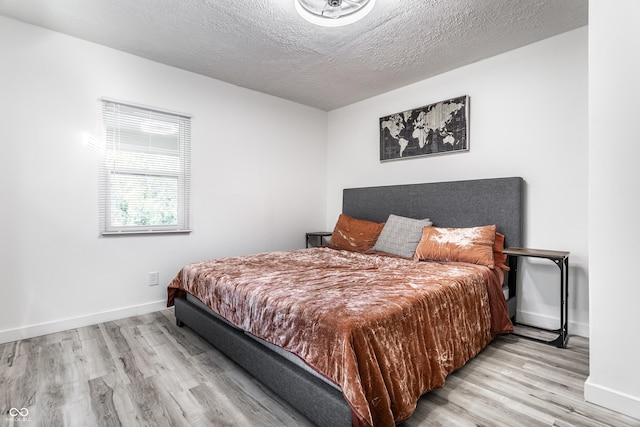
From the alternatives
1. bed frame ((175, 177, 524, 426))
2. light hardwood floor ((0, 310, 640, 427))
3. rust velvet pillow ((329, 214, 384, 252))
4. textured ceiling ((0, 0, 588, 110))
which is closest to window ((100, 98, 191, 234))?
textured ceiling ((0, 0, 588, 110))

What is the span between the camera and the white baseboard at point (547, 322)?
8.20 ft

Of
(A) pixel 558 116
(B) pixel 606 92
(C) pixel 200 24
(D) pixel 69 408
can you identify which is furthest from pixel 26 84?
(A) pixel 558 116

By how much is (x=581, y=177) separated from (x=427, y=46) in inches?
68.4

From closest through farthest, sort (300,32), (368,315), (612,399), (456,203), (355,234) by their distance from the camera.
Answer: (368,315), (612,399), (300,32), (456,203), (355,234)

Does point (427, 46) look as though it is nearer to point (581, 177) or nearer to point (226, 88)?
point (581, 177)

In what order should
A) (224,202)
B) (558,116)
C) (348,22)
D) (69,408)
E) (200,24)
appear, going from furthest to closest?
1. (224,202)
2. (558,116)
3. (200,24)
4. (348,22)
5. (69,408)

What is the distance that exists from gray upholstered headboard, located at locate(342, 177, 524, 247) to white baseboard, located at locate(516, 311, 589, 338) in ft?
2.24

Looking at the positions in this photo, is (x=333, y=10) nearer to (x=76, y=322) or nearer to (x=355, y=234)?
(x=355, y=234)

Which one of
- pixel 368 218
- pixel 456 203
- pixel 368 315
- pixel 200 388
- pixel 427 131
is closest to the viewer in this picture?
pixel 368 315

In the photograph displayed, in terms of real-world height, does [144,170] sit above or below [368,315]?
above

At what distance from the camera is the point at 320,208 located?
470 centimetres

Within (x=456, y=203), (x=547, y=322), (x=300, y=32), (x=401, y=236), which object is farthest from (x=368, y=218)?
(x=300, y=32)

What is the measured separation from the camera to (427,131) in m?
3.45

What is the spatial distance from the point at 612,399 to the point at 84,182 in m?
4.10
